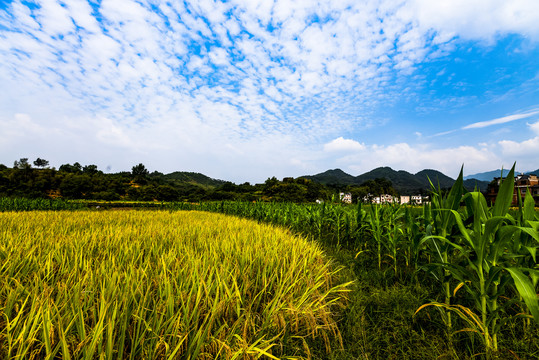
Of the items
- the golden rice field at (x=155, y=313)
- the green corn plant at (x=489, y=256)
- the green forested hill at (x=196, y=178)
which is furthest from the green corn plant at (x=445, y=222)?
the green forested hill at (x=196, y=178)

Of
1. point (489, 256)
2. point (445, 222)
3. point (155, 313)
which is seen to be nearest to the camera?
point (155, 313)

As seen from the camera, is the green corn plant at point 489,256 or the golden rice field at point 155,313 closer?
the golden rice field at point 155,313

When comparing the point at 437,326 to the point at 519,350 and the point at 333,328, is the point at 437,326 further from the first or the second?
the point at 333,328

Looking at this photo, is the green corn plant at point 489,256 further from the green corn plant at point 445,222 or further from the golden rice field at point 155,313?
the golden rice field at point 155,313

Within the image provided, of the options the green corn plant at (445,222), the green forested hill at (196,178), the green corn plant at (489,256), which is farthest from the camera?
the green forested hill at (196,178)

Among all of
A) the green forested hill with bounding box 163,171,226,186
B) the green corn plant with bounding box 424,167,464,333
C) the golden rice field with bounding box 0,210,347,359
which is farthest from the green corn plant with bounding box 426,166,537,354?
the green forested hill with bounding box 163,171,226,186

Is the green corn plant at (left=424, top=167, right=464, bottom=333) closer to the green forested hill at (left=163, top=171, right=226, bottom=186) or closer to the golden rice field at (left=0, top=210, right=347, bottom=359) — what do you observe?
the golden rice field at (left=0, top=210, right=347, bottom=359)

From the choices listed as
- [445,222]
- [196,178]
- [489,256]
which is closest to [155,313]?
[489,256]

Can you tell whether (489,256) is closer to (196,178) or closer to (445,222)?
(445,222)

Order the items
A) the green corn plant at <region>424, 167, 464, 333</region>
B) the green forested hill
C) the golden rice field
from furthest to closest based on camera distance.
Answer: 1. the green forested hill
2. the green corn plant at <region>424, 167, 464, 333</region>
3. the golden rice field

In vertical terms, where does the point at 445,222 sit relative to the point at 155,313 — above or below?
above

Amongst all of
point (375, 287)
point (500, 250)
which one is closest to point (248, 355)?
point (500, 250)

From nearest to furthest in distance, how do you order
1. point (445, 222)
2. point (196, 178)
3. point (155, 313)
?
point (155, 313) → point (445, 222) → point (196, 178)

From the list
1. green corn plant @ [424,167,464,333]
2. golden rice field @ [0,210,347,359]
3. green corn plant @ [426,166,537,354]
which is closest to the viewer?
golden rice field @ [0,210,347,359]
